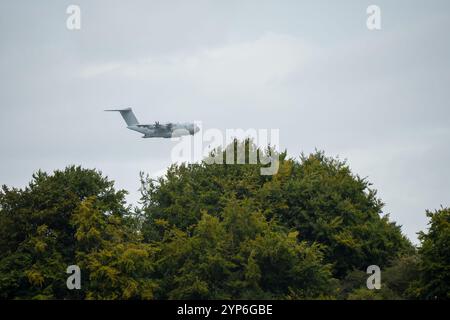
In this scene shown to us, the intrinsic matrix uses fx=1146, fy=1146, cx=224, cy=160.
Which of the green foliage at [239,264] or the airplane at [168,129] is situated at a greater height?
A: the airplane at [168,129]

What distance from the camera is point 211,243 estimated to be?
72.6 m

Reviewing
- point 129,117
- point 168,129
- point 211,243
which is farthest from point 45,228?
point 129,117

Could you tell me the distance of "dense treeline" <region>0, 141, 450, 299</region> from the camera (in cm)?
6988

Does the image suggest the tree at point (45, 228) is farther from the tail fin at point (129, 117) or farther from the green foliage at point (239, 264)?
the tail fin at point (129, 117)

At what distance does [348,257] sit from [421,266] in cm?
967

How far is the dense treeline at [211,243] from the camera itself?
69875 mm

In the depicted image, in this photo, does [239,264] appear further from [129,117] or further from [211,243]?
[129,117]

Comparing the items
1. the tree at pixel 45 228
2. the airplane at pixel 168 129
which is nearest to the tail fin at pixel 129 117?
the airplane at pixel 168 129

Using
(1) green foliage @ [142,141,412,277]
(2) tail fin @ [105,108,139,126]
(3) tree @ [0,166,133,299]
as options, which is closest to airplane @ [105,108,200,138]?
(2) tail fin @ [105,108,139,126]

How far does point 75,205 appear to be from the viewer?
7506 centimetres

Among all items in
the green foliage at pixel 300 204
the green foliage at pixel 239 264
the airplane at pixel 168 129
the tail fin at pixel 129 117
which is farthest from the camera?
the tail fin at pixel 129 117

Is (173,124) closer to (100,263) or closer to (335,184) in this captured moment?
(335,184)

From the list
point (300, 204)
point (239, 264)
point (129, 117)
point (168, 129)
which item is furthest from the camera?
point (129, 117)
